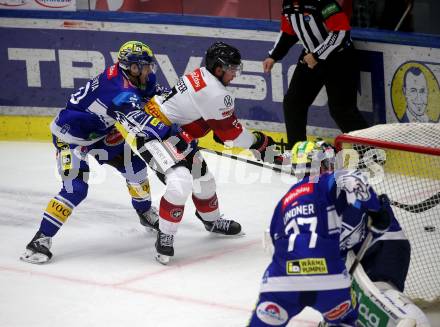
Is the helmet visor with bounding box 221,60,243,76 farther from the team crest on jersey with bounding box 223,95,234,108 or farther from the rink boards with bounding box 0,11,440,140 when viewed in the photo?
the rink boards with bounding box 0,11,440,140

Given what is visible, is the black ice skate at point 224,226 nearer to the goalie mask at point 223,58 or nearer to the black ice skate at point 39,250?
the black ice skate at point 39,250

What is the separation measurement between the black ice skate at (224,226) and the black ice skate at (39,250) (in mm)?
930

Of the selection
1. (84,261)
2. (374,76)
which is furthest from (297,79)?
(84,261)

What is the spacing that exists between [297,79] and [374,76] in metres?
0.55

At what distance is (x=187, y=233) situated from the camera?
19.6 ft

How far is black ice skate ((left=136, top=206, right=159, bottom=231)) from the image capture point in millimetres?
5914

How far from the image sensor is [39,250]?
5.34 m

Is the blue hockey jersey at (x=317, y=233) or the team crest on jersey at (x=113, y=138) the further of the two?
the team crest on jersey at (x=113, y=138)

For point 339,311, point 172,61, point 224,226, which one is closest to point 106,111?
point 224,226

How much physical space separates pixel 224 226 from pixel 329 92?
1.53m

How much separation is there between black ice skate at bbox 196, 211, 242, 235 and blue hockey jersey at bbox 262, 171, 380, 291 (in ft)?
7.26

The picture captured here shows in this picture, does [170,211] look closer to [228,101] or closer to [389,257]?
[228,101]

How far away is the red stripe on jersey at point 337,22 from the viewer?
6734 mm

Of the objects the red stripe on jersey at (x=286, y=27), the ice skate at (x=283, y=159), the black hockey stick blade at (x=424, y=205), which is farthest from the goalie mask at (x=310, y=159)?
the red stripe on jersey at (x=286, y=27)
